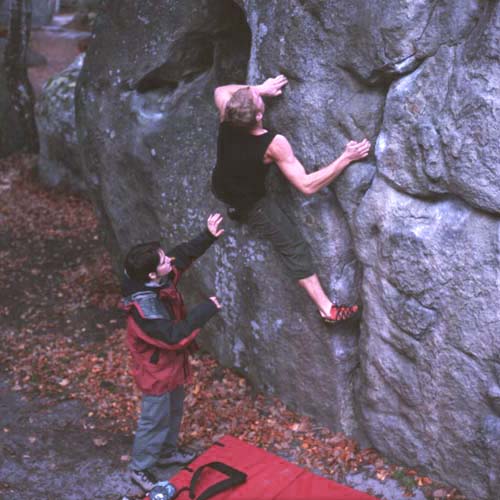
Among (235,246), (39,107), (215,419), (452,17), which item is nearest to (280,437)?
(215,419)

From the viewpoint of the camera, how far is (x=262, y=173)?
21.4 feet

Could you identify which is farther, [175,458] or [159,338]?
[175,458]

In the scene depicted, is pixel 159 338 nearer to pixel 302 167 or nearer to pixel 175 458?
pixel 175 458

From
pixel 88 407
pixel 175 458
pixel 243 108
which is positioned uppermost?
pixel 243 108

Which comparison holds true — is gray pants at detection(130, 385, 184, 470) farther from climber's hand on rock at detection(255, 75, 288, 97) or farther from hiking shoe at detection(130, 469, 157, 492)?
climber's hand on rock at detection(255, 75, 288, 97)

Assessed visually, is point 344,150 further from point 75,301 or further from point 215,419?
point 75,301

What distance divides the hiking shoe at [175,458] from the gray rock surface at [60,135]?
806cm

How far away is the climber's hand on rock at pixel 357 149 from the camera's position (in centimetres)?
598

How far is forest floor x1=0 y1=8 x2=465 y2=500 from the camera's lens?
22.2 feet

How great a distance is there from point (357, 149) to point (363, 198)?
436 millimetres

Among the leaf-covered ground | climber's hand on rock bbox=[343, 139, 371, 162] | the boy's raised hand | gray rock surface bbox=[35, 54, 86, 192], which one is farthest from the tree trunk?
climber's hand on rock bbox=[343, 139, 371, 162]

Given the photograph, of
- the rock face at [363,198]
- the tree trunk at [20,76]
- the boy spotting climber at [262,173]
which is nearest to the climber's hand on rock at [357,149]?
the boy spotting climber at [262,173]

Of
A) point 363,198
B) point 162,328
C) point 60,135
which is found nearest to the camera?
point 162,328

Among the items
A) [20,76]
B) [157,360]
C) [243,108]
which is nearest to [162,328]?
[157,360]
